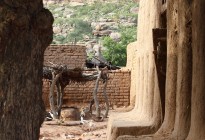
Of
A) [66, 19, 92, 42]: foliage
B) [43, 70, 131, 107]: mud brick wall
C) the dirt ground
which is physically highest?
[66, 19, 92, 42]: foliage

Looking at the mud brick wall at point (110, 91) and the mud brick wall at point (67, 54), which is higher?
the mud brick wall at point (67, 54)

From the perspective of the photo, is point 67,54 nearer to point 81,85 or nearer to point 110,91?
point 81,85

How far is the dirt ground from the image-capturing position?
1079 centimetres

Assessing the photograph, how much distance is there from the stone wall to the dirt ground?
324 cm

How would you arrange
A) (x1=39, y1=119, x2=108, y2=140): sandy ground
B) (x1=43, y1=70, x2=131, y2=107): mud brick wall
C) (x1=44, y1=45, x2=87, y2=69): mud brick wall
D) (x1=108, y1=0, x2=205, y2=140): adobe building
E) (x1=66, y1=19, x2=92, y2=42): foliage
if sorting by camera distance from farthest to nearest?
1. (x1=66, y1=19, x2=92, y2=42): foliage
2. (x1=44, y1=45, x2=87, y2=69): mud brick wall
3. (x1=43, y1=70, x2=131, y2=107): mud brick wall
4. (x1=39, y1=119, x2=108, y2=140): sandy ground
5. (x1=108, y1=0, x2=205, y2=140): adobe building

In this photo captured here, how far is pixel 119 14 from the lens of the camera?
4362 centimetres

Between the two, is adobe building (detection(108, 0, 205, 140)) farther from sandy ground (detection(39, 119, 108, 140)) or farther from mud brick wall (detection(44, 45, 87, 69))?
mud brick wall (detection(44, 45, 87, 69))

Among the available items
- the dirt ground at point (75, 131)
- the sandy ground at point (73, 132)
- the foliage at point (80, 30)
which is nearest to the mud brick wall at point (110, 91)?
the dirt ground at point (75, 131)

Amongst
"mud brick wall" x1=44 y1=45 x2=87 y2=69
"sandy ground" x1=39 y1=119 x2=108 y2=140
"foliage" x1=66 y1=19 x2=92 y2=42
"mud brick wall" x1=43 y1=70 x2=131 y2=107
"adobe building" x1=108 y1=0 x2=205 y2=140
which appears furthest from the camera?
"foliage" x1=66 y1=19 x2=92 y2=42

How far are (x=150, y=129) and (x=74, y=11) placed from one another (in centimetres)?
4187

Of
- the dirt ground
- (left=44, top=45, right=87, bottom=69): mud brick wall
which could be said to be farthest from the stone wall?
the dirt ground

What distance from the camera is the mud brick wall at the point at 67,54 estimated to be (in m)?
17.2

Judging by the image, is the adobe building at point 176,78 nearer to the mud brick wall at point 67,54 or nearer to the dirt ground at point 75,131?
the dirt ground at point 75,131

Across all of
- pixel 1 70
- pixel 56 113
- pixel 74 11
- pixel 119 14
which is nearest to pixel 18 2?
pixel 1 70
